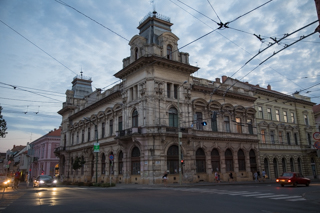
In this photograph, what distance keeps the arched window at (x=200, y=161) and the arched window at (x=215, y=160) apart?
1564mm

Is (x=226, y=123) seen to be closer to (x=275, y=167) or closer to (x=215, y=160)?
(x=215, y=160)

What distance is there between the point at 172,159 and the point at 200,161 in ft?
16.0

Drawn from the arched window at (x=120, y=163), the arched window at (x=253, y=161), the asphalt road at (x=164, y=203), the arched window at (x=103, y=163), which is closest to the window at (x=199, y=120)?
the arched window at (x=253, y=161)

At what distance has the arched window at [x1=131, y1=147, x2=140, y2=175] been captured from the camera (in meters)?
31.1

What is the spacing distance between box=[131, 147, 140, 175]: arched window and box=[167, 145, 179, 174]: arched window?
3704 millimetres

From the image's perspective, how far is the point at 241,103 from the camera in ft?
132

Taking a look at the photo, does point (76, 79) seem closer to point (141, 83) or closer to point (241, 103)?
point (141, 83)

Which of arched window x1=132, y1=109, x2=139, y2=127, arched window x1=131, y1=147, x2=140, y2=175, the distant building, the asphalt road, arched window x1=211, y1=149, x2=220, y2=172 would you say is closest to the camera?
the asphalt road

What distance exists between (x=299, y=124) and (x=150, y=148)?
32.3 meters

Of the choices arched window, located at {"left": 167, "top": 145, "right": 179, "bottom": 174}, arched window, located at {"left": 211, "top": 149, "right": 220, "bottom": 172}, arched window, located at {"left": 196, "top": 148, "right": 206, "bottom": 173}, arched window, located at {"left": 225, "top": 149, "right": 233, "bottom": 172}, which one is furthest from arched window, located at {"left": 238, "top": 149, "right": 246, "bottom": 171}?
arched window, located at {"left": 167, "top": 145, "right": 179, "bottom": 174}

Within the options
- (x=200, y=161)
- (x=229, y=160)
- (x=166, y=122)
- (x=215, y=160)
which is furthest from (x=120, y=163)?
(x=229, y=160)

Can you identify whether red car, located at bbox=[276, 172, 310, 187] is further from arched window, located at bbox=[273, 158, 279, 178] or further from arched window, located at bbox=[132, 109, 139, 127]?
arched window, located at bbox=[273, 158, 279, 178]

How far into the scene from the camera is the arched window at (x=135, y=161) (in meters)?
31.1

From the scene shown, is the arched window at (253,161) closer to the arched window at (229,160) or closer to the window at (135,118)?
the arched window at (229,160)
